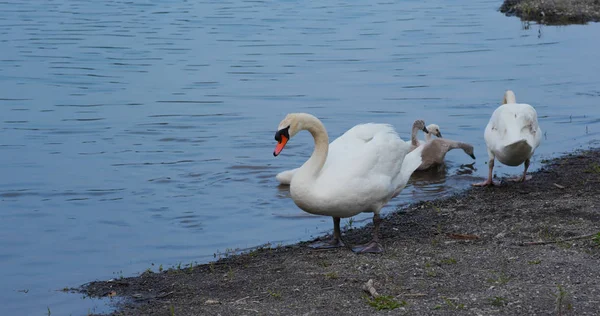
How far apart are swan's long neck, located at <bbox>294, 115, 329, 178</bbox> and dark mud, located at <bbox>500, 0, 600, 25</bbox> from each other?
2151 centimetres

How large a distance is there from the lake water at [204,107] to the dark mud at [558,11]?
2.70 feet

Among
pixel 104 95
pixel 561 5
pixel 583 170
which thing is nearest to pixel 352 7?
pixel 561 5

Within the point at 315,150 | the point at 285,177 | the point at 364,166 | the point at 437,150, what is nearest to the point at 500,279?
the point at 364,166

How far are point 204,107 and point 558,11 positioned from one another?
15.8 meters

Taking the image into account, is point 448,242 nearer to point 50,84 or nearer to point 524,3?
point 50,84

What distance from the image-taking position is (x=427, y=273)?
21.8 feet

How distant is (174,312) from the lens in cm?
631

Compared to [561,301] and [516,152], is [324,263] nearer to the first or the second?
[561,301]

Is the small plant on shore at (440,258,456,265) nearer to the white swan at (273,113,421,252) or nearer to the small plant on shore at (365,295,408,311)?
the white swan at (273,113,421,252)

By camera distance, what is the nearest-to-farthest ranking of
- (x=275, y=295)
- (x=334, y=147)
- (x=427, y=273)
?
(x=275, y=295) → (x=427, y=273) → (x=334, y=147)

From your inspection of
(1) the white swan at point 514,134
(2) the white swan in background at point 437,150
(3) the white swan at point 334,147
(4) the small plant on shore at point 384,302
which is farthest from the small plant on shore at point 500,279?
(2) the white swan in background at point 437,150

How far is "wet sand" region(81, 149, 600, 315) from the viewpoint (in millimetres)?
5953

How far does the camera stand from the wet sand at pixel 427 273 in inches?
234

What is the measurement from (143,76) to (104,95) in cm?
199
